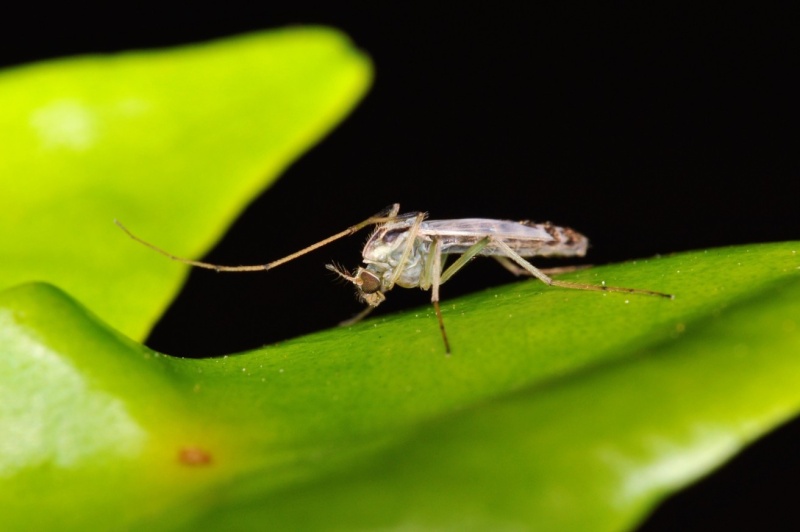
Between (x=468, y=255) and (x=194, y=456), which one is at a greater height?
(x=194, y=456)

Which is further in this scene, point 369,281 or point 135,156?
point 369,281

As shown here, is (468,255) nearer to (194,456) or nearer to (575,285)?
(575,285)

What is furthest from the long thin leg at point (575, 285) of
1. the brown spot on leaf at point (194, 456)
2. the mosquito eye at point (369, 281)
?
the brown spot on leaf at point (194, 456)

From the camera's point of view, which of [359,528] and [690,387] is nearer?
[359,528]

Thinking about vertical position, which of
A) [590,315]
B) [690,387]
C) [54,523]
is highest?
[690,387]

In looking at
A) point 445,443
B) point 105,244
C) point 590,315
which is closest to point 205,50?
point 105,244

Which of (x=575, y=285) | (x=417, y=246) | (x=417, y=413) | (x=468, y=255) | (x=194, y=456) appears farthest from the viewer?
(x=417, y=246)

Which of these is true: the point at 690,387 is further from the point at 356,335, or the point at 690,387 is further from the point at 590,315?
the point at 356,335

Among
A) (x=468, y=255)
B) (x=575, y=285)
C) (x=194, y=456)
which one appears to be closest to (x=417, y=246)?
(x=468, y=255)
